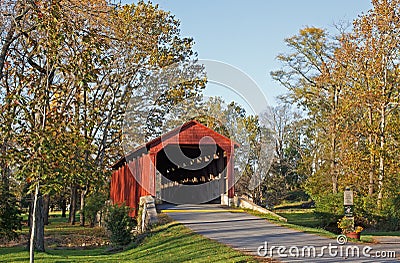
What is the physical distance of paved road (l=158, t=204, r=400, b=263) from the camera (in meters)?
10.1

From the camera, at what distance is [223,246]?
11500 mm

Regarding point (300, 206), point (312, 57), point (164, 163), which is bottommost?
point (300, 206)

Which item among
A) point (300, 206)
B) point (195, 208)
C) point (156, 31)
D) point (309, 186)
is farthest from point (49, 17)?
point (300, 206)

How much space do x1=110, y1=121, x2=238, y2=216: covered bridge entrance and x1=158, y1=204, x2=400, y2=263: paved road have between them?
2918mm

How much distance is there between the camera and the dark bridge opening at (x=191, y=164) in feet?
76.6

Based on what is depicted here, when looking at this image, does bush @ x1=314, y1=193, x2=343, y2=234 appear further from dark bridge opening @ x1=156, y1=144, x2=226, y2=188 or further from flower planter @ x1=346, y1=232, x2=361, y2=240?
flower planter @ x1=346, y1=232, x2=361, y2=240

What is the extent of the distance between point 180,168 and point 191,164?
4.73 ft

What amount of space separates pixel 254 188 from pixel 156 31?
1595cm

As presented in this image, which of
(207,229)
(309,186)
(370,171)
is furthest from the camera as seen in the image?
(309,186)

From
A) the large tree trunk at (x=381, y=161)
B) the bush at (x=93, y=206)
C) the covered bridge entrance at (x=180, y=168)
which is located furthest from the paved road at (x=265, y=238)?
the bush at (x=93, y=206)

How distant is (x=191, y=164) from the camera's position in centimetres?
2589

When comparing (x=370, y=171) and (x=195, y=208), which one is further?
(x=370, y=171)

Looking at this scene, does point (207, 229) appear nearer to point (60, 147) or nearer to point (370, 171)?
point (60, 147)

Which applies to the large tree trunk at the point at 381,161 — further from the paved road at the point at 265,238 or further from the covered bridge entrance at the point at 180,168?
the paved road at the point at 265,238
